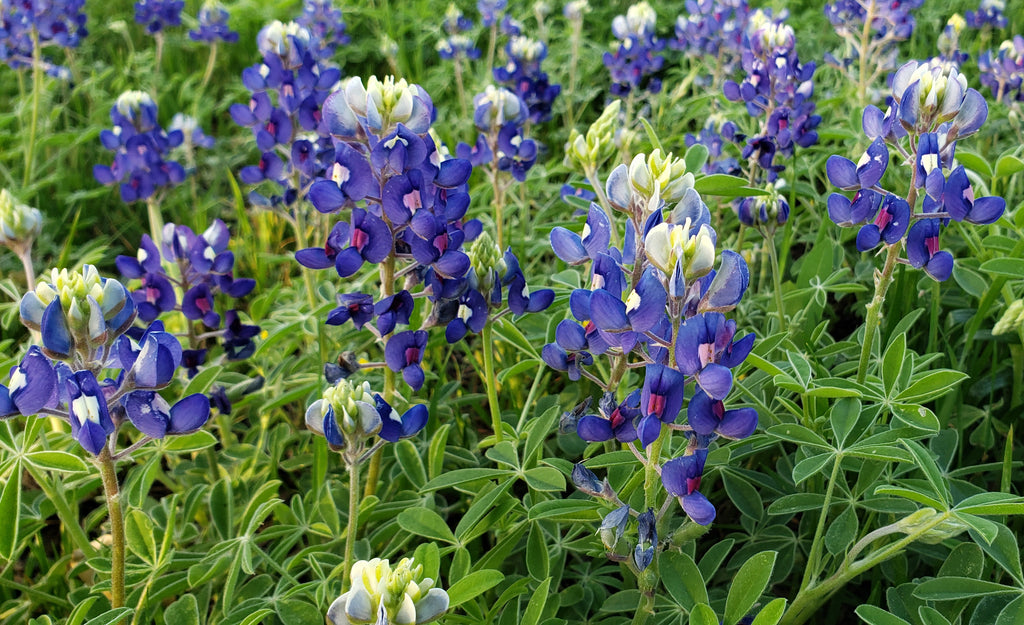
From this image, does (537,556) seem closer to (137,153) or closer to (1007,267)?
(1007,267)

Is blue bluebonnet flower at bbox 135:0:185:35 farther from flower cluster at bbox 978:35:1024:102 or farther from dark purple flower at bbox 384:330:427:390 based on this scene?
flower cluster at bbox 978:35:1024:102

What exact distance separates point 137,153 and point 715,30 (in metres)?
2.40

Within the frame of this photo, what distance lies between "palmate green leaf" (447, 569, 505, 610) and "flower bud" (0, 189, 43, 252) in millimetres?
1703

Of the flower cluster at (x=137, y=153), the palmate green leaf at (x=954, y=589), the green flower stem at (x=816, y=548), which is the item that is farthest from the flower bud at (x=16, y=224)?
the palmate green leaf at (x=954, y=589)

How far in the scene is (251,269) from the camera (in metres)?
3.71

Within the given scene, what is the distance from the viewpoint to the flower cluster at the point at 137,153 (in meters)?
3.14

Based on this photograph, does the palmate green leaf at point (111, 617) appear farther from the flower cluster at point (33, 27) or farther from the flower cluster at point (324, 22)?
the flower cluster at point (324, 22)

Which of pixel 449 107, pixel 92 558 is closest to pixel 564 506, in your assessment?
pixel 92 558

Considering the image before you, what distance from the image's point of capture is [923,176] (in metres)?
1.80

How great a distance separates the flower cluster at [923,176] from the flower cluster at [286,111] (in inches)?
65.2

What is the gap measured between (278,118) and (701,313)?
6.14ft

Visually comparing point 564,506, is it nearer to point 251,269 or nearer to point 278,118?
point 278,118

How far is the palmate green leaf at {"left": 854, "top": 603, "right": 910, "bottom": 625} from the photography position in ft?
5.22

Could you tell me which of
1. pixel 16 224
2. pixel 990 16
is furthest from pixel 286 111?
pixel 990 16
